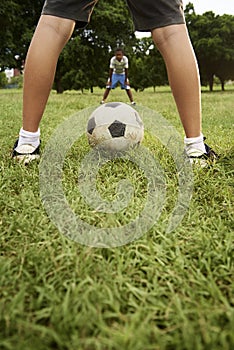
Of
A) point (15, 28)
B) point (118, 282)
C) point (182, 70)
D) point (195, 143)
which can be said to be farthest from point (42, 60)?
point (15, 28)

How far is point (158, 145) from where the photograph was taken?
9.32ft

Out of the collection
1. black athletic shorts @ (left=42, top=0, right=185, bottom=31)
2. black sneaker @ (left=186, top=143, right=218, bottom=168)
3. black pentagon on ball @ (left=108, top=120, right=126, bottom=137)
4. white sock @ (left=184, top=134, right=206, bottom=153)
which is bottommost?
black sneaker @ (left=186, top=143, right=218, bottom=168)

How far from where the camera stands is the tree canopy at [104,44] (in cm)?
1989

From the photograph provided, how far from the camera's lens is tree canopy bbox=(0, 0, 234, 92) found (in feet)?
65.3

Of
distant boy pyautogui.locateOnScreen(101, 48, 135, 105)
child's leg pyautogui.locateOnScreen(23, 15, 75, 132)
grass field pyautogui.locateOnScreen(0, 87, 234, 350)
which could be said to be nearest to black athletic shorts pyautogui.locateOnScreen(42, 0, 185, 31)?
child's leg pyautogui.locateOnScreen(23, 15, 75, 132)

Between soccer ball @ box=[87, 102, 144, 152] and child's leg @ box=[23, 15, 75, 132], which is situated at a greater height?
child's leg @ box=[23, 15, 75, 132]

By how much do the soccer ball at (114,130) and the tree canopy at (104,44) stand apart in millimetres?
17824

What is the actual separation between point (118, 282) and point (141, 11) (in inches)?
62.4

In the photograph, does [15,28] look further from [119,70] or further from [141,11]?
[141,11]

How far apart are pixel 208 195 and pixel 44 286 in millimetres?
1003

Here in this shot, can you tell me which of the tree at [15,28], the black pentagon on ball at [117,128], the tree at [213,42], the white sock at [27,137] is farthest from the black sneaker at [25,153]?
the tree at [213,42]

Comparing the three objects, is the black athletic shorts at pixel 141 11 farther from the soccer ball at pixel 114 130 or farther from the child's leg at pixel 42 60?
the soccer ball at pixel 114 130

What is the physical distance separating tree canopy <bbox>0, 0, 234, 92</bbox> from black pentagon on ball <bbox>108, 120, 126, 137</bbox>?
1791 cm

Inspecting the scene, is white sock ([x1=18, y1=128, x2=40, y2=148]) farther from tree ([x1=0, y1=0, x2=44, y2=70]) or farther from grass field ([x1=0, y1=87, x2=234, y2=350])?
tree ([x1=0, y1=0, x2=44, y2=70])
